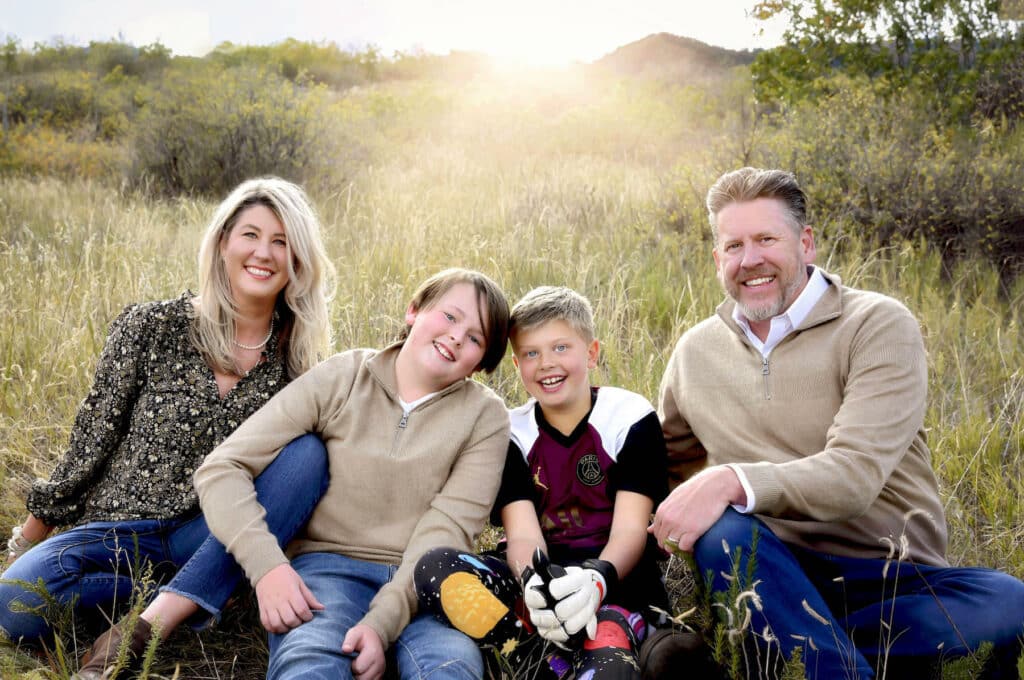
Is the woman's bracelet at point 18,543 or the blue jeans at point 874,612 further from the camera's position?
the woman's bracelet at point 18,543

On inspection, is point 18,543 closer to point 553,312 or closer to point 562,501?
point 562,501

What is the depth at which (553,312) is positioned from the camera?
8.95ft

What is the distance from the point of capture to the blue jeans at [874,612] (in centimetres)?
212

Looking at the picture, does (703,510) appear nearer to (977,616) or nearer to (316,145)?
(977,616)

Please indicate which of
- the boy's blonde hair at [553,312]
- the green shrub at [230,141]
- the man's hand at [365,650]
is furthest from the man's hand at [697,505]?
the green shrub at [230,141]

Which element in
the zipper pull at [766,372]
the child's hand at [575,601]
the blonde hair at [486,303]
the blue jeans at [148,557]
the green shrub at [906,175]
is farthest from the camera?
the green shrub at [906,175]

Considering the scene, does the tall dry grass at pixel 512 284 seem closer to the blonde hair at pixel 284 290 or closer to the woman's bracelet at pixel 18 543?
the woman's bracelet at pixel 18 543

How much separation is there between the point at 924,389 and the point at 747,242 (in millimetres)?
Result: 733

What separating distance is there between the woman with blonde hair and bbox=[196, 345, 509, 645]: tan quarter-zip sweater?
0.09m

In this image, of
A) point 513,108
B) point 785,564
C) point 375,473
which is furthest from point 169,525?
point 513,108

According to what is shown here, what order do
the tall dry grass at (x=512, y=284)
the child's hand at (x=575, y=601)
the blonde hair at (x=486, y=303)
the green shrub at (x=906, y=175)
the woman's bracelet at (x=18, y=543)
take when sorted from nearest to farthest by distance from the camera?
the child's hand at (x=575, y=601)
the blonde hair at (x=486, y=303)
the woman's bracelet at (x=18, y=543)
the tall dry grass at (x=512, y=284)
the green shrub at (x=906, y=175)

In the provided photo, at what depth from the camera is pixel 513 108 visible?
59.2 feet

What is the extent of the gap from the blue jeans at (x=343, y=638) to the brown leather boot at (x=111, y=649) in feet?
1.14

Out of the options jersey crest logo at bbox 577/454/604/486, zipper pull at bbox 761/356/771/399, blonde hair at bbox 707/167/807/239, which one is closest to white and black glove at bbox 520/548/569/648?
jersey crest logo at bbox 577/454/604/486
